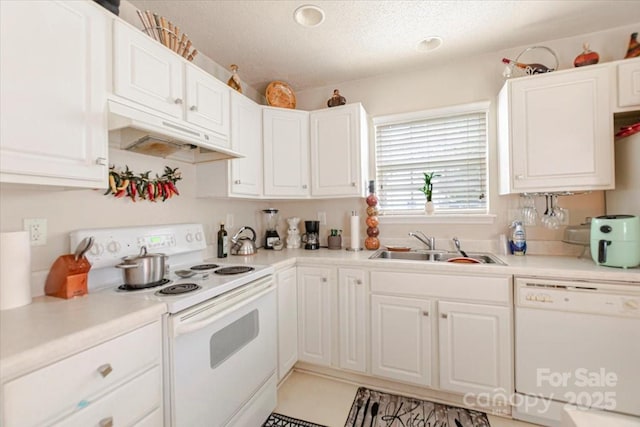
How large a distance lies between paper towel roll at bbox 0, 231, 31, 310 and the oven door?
58 centimetres

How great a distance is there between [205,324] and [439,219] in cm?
199

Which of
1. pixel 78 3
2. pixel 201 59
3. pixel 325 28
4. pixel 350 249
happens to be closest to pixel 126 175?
pixel 78 3

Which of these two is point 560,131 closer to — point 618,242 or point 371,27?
point 618,242

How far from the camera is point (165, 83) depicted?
1.44m

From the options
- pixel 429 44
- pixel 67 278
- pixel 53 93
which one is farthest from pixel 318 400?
pixel 429 44

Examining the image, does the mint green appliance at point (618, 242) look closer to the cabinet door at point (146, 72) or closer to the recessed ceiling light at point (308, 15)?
the recessed ceiling light at point (308, 15)

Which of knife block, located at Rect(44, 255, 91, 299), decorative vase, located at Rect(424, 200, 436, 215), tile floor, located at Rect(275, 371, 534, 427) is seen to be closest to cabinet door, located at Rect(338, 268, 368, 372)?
tile floor, located at Rect(275, 371, 534, 427)

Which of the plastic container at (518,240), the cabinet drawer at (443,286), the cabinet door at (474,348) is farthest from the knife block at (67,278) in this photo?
the plastic container at (518,240)

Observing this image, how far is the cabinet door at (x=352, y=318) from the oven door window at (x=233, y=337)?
68 cm

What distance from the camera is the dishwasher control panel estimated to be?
1.41 m

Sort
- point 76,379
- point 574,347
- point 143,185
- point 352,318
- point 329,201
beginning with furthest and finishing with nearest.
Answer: point 329,201 < point 352,318 < point 143,185 < point 574,347 < point 76,379

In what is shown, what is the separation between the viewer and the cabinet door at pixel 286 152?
236 centimetres

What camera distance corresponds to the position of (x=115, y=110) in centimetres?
120

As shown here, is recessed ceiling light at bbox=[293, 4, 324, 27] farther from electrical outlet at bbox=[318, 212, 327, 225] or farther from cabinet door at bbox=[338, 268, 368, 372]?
cabinet door at bbox=[338, 268, 368, 372]
